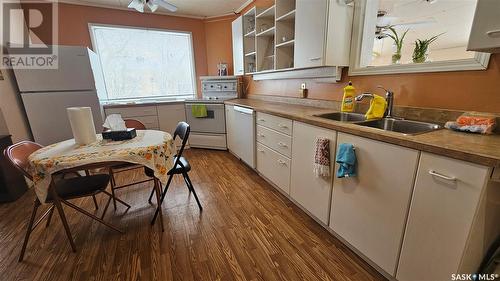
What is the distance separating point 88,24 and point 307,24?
3497 mm

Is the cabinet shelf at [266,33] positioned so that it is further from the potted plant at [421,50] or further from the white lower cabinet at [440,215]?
the white lower cabinet at [440,215]

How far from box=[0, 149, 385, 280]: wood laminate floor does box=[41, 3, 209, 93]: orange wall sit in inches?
99.9

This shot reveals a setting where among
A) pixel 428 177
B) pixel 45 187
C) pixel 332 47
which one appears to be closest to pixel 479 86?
pixel 428 177

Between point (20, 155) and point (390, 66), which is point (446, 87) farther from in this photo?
point (20, 155)

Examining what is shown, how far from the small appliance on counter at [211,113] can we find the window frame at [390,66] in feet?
7.12

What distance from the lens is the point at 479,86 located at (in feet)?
3.94

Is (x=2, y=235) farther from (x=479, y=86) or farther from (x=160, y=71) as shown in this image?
(x=479, y=86)

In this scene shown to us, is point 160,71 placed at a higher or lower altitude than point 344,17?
lower

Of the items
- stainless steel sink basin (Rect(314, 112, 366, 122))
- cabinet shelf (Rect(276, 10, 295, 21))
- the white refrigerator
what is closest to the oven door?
the white refrigerator

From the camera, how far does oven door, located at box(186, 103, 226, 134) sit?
3.56 meters

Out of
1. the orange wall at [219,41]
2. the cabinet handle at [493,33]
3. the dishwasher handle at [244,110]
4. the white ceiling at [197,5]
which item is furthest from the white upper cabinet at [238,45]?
the cabinet handle at [493,33]

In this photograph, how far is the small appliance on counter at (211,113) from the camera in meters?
3.58

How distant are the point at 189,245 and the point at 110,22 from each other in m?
3.82

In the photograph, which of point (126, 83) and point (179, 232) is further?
point (126, 83)
